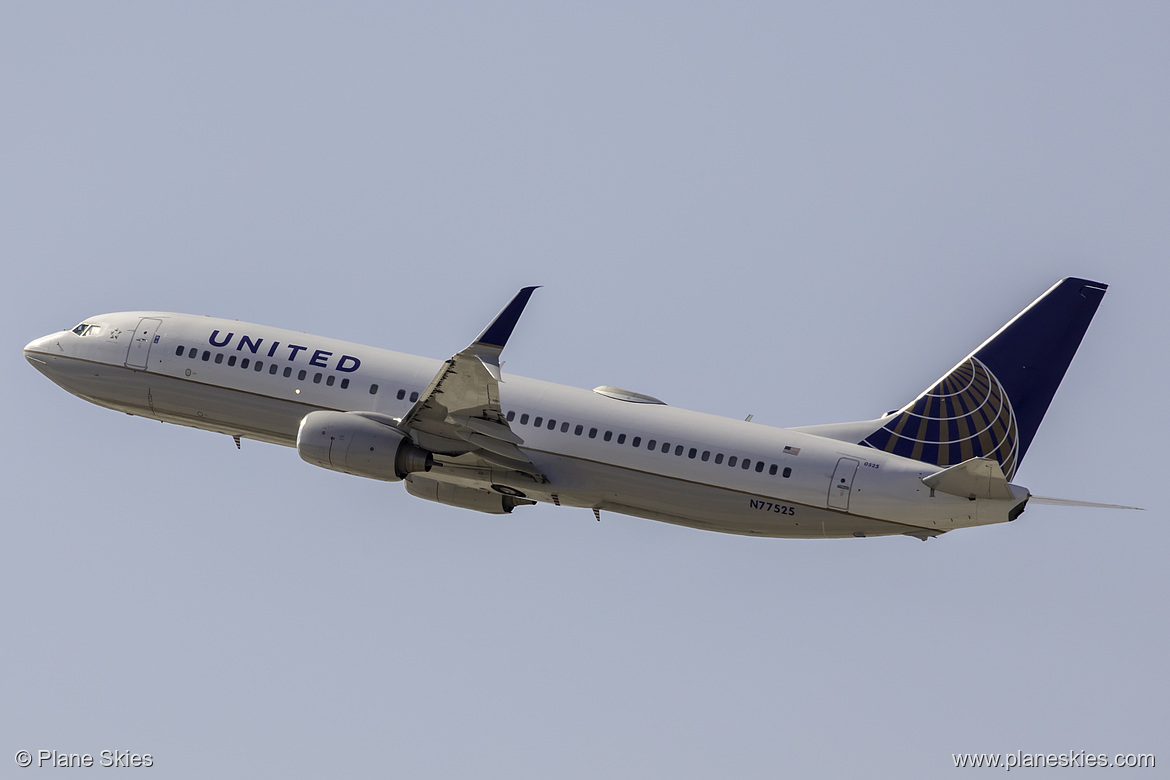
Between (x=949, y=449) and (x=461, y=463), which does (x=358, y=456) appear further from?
(x=949, y=449)

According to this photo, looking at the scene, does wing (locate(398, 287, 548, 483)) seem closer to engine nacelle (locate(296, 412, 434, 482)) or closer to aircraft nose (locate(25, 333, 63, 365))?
engine nacelle (locate(296, 412, 434, 482))

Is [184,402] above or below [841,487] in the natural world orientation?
below

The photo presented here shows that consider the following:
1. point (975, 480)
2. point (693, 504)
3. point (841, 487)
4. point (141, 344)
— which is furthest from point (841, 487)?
point (141, 344)

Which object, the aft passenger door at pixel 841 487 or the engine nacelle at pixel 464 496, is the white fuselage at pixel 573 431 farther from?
the engine nacelle at pixel 464 496

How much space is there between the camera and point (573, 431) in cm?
4497

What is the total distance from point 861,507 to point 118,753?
20.7m

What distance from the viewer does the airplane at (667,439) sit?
42562 millimetres

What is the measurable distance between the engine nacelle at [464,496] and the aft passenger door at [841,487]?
928 cm

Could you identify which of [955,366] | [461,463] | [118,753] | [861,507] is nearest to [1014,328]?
[955,366]

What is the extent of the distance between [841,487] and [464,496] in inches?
451

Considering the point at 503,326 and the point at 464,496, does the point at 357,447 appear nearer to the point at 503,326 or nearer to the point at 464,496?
the point at 464,496

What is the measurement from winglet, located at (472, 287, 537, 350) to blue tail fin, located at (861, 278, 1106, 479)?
35.3ft

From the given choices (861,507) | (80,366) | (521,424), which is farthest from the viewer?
(80,366)

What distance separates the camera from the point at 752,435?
4419cm
